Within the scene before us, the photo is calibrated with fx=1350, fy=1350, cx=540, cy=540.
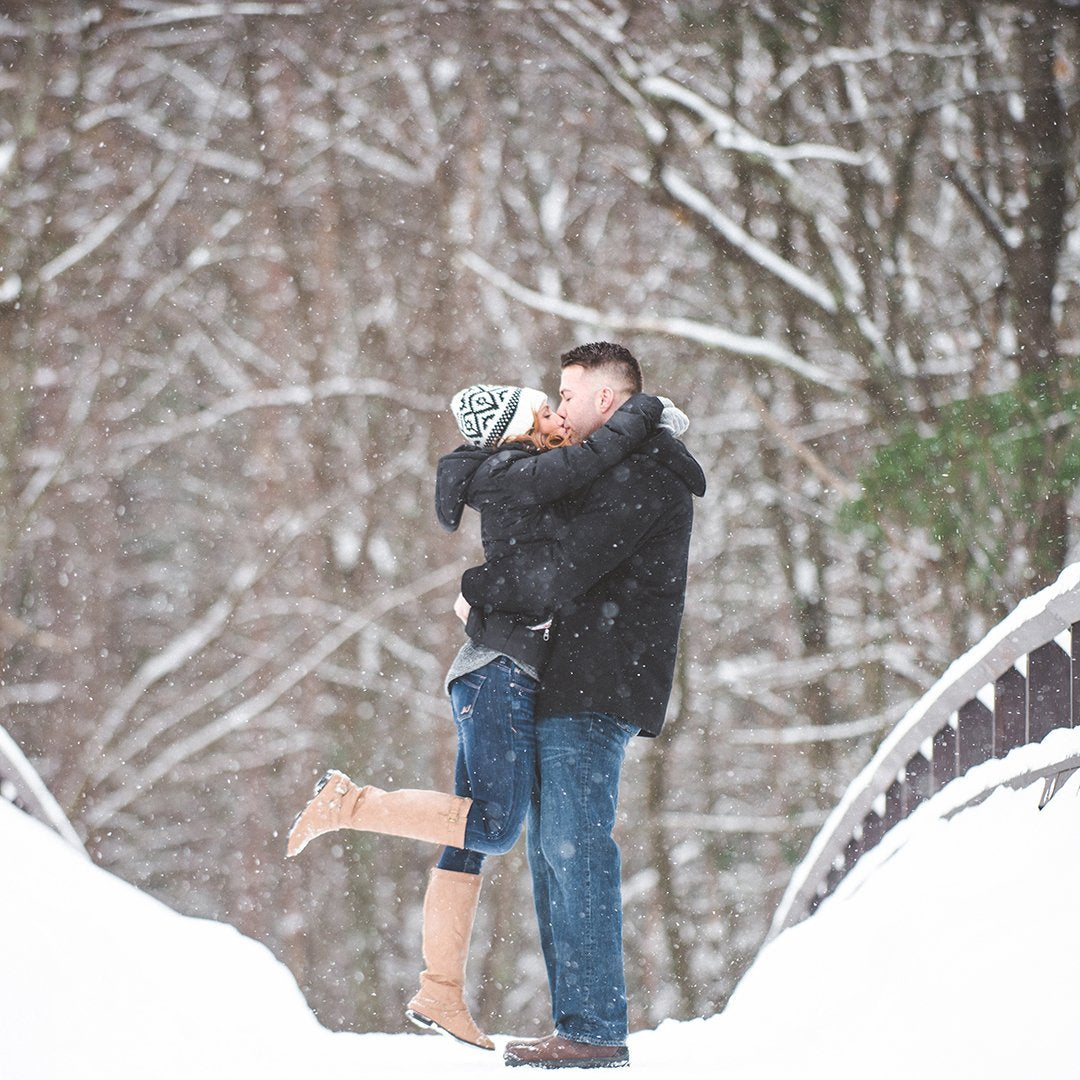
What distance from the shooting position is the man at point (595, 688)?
127 inches

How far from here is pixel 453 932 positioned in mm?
3381

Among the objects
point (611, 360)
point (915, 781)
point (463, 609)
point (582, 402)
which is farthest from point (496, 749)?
point (915, 781)

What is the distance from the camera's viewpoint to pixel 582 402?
140 inches

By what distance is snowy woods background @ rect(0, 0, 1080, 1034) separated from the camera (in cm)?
1503

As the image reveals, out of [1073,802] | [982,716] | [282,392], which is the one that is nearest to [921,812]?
[982,716]

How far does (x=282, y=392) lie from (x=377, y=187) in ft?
10.5

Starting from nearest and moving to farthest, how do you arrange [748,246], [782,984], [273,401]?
[782,984] < [748,246] < [273,401]

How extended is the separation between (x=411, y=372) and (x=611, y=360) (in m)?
14.5

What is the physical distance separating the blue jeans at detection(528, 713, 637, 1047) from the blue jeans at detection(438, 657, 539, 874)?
0.20ft

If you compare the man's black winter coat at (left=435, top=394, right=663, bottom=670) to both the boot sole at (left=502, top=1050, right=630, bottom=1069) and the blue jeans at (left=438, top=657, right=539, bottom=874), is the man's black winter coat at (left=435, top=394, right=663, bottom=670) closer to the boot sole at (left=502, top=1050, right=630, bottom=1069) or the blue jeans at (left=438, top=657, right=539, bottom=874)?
the blue jeans at (left=438, top=657, right=539, bottom=874)

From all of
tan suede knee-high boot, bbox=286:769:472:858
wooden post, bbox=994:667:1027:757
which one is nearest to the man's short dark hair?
tan suede knee-high boot, bbox=286:769:472:858

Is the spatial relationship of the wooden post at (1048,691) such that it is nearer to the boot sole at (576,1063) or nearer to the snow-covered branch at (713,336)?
the boot sole at (576,1063)

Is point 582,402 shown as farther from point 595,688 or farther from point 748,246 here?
point 748,246

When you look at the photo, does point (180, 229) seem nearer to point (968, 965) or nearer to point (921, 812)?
point (921, 812)
